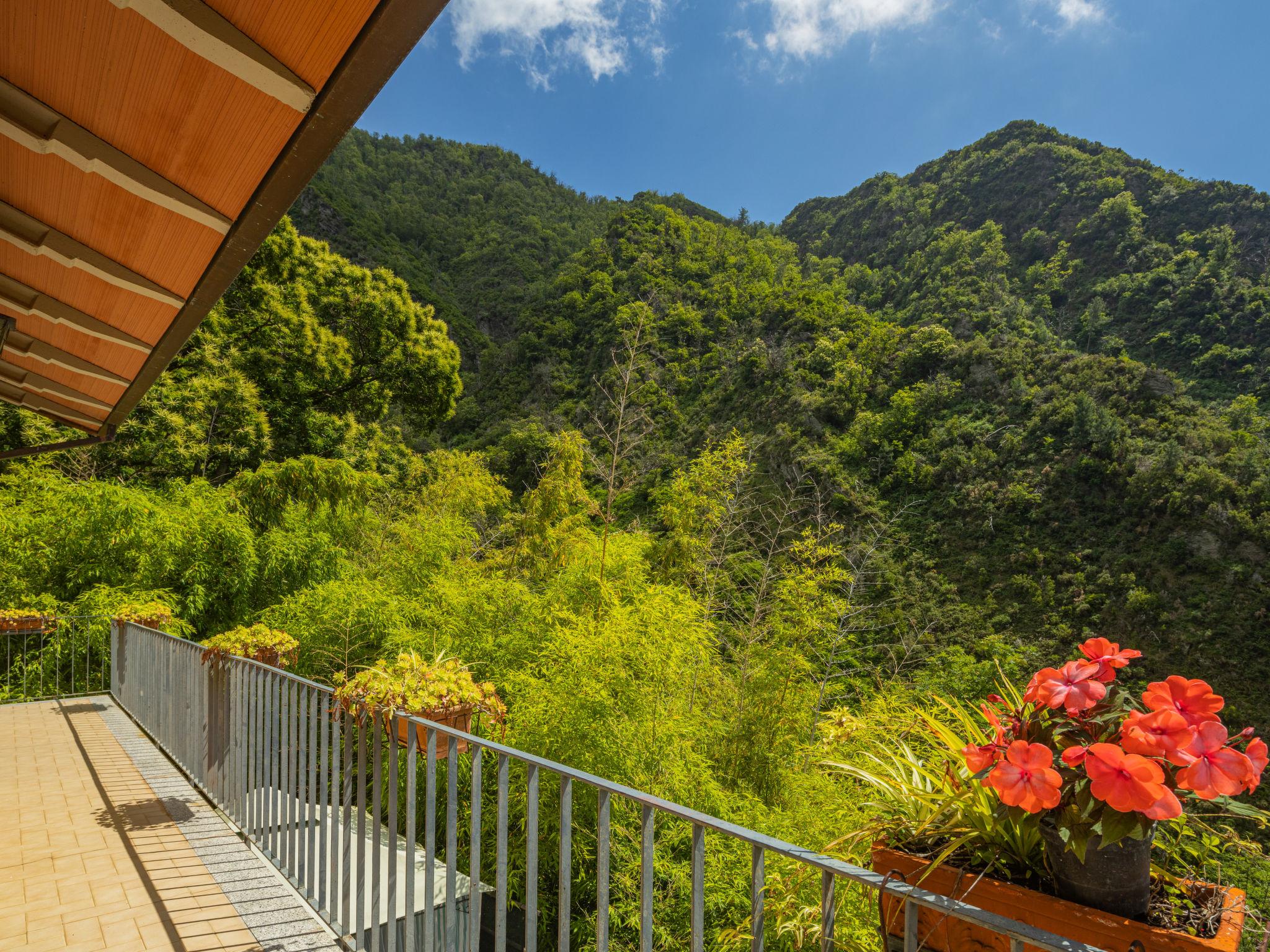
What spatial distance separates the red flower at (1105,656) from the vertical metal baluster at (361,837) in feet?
5.58

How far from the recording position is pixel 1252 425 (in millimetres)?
17188

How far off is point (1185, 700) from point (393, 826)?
1702mm

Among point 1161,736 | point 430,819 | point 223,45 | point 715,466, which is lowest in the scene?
point 430,819

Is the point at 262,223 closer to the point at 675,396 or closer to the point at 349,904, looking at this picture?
the point at 349,904

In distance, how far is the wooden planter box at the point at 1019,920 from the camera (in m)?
0.83

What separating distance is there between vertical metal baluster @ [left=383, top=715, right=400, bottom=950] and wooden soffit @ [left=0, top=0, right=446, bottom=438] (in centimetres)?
138

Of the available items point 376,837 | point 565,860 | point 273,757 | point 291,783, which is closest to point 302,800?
point 291,783

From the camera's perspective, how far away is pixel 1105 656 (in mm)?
1008

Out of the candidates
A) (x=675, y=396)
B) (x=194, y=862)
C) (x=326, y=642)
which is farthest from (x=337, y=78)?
(x=675, y=396)

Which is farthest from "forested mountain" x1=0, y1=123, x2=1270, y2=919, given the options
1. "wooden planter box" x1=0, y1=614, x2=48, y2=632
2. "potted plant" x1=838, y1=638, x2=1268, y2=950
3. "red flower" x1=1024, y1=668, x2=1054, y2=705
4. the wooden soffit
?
the wooden soffit

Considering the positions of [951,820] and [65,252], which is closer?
[951,820]

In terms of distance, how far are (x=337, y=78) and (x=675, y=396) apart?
2687 cm

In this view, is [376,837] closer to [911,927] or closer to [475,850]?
[475,850]

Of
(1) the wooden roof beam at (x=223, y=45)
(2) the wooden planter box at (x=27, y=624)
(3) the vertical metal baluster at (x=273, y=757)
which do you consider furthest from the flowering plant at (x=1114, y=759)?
(2) the wooden planter box at (x=27, y=624)
